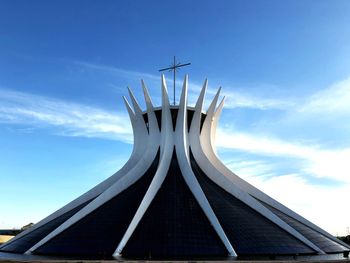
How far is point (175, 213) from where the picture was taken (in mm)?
28625

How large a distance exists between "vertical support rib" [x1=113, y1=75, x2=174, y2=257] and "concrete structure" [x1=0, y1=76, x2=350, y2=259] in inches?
3.7

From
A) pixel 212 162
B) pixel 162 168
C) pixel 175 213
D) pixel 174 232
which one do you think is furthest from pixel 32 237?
pixel 212 162

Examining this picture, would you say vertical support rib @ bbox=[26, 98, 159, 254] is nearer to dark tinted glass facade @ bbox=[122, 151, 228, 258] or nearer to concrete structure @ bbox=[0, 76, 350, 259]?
concrete structure @ bbox=[0, 76, 350, 259]

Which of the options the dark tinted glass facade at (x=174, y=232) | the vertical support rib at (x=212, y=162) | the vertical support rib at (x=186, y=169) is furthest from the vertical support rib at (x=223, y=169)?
the dark tinted glass facade at (x=174, y=232)

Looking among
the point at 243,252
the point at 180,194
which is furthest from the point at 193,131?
the point at 243,252

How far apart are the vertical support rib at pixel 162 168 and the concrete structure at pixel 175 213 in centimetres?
9

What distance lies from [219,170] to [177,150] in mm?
5139

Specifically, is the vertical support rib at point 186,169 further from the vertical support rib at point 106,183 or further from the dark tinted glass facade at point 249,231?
the vertical support rib at point 106,183

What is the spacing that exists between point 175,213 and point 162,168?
23.5ft

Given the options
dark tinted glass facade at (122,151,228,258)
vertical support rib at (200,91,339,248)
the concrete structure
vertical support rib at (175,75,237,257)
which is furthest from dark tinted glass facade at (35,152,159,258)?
vertical support rib at (200,91,339,248)

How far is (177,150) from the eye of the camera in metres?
37.4

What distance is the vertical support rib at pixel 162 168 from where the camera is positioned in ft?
85.5

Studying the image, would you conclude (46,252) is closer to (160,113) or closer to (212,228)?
(212,228)

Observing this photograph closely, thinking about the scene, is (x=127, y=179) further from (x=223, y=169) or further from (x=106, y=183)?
(x=223, y=169)
